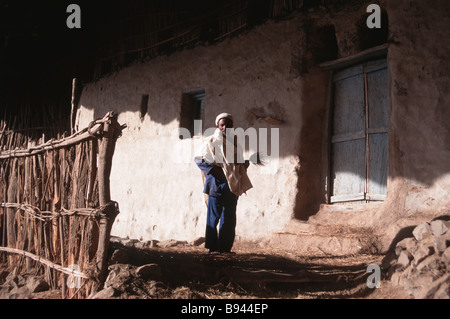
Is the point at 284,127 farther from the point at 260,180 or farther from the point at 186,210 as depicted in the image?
the point at 186,210

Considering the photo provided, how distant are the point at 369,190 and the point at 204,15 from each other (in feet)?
11.4

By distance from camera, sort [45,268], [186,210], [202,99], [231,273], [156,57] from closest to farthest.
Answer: [231,273], [45,268], [186,210], [202,99], [156,57]

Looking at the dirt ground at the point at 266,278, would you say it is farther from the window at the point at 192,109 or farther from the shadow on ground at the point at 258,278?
the window at the point at 192,109

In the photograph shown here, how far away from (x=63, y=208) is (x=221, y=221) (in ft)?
4.72

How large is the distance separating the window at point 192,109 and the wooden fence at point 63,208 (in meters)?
2.65

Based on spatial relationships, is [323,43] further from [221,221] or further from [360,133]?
[221,221]

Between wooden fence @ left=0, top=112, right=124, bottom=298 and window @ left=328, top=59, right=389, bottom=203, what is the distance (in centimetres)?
293

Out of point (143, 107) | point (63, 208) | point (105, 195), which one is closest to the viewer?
point (105, 195)

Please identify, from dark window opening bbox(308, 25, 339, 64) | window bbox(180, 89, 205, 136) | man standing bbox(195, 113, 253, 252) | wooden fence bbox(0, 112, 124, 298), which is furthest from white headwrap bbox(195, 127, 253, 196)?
window bbox(180, 89, 205, 136)

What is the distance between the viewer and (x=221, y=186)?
4.21 metres

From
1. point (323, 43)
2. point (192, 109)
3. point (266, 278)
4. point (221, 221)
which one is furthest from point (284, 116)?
point (266, 278)

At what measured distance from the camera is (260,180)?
18.3 feet

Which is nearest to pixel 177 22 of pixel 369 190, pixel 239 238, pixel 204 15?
pixel 204 15

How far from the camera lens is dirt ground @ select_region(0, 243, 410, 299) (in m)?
2.98
